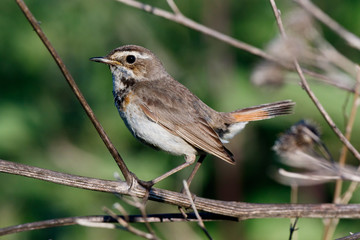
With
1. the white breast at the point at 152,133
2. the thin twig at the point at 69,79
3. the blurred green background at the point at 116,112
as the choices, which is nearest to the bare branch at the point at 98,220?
the thin twig at the point at 69,79

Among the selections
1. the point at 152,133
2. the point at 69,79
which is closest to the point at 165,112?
the point at 152,133

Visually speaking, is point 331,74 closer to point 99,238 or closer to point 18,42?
point 99,238

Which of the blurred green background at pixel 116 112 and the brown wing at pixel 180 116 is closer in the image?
the brown wing at pixel 180 116

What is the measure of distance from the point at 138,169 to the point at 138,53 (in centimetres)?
119

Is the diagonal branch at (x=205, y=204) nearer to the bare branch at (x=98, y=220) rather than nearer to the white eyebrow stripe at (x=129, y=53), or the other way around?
the bare branch at (x=98, y=220)

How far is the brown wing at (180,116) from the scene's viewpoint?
431cm

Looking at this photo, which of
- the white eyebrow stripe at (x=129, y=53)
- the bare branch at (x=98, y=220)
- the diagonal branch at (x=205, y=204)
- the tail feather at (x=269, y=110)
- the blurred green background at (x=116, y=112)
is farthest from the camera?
the blurred green background at (x=116, y=112)

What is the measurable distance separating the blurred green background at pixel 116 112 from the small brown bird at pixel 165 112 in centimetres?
61

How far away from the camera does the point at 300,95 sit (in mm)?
5434

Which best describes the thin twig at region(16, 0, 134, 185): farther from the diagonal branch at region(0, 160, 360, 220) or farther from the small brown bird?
the small brown bird

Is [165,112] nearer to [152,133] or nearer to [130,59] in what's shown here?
[152,133]

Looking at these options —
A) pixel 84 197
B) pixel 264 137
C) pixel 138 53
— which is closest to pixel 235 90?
pixel 264 137

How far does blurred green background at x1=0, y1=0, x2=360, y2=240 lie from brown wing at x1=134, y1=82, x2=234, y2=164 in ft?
2.58

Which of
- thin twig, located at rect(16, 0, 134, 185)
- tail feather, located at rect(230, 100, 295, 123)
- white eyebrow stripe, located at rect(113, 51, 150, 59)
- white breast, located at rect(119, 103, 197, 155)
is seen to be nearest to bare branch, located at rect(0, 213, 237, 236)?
thin twig, located at rect(16, 0, 134, 185)
